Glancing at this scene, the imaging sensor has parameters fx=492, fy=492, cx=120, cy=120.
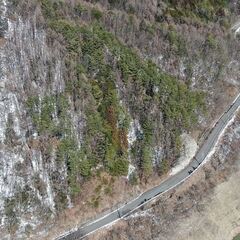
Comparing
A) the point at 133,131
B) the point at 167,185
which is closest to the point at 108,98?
the point at 133,131

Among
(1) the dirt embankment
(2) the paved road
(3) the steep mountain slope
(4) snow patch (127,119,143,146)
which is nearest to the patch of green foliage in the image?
(3) the steep mountain slope

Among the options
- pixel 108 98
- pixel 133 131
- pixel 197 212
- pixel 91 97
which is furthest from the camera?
pixel 133 131

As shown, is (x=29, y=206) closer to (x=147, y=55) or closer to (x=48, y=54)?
(x=48, y=54)

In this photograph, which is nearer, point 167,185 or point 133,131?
point 133,131

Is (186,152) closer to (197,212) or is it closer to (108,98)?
(197,212)

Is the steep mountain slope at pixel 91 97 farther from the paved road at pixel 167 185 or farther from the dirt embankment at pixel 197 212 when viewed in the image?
the dirt embankment at pixel 197 212

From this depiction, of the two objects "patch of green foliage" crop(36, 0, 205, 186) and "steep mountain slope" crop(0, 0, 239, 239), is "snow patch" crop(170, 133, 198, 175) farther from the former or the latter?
"patch of green foliage" crop(36, 0, 205, 186)
